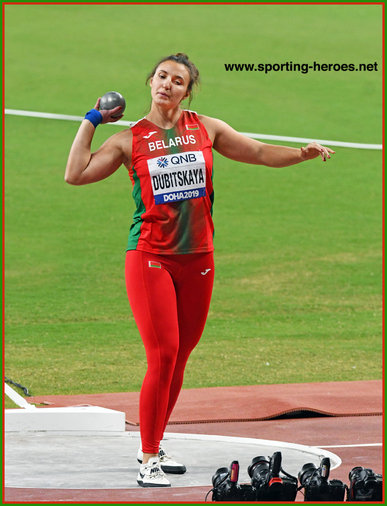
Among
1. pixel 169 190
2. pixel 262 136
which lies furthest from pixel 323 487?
pixel 262 136

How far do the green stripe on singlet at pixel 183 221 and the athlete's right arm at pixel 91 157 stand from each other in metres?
0.24

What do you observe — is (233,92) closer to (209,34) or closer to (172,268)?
(209,34)

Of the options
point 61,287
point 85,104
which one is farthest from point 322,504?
point 85,104

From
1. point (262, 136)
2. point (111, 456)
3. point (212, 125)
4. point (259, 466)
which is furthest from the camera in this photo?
point (262, 136)

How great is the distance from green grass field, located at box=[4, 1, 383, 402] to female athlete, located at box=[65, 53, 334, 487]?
170 inches

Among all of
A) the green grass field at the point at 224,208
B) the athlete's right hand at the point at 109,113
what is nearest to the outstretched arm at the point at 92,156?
the athlete's right hand at the point at 109,113

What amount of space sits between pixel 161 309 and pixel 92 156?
0.94m

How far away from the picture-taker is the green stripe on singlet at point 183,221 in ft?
19.4

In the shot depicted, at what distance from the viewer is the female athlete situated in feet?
19.2

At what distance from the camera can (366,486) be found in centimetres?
509

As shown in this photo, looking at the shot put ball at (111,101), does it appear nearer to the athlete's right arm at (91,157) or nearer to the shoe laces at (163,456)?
the athlete's right arm at (91,157)

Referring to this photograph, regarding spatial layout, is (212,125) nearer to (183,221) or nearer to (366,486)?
(183,221)

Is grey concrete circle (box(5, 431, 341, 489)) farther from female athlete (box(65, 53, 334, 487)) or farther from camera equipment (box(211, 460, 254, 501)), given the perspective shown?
camera equipment (box(211, 460, 254, 501))

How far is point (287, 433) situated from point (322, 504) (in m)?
2.86
